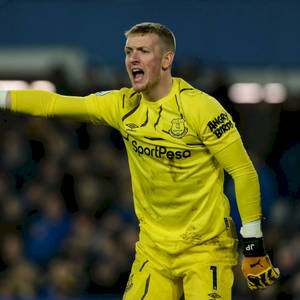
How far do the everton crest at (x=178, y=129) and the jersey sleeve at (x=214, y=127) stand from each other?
105mm

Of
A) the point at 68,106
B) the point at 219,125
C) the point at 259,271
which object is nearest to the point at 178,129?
the point at 219,125

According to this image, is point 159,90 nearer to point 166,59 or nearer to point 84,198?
point 166,59

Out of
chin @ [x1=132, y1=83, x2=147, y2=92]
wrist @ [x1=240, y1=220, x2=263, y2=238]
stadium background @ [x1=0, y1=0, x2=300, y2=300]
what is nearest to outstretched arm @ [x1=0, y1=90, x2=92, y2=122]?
chin @ [x1=132, y1=83, x2=147, y2=92]

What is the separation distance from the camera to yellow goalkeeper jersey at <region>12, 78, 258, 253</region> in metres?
5.14

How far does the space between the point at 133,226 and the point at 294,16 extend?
3726 millimetres

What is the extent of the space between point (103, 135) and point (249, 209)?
4.99m

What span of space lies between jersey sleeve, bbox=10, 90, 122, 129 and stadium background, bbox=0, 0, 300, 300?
3.26m

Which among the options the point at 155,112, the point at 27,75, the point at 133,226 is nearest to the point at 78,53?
the point at 27,75

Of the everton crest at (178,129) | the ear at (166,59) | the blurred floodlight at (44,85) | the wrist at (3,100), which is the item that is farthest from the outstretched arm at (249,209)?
the blurred floodlight at (44,85)

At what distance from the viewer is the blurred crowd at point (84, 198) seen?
9297 mm

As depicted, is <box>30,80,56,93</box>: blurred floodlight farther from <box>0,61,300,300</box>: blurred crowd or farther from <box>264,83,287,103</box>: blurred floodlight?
<box>264,83,287,103</box>: blurred floodlight

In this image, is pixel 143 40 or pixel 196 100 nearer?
pixel 196 100

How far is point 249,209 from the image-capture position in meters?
5.13

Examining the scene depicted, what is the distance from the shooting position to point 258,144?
10.1 m
